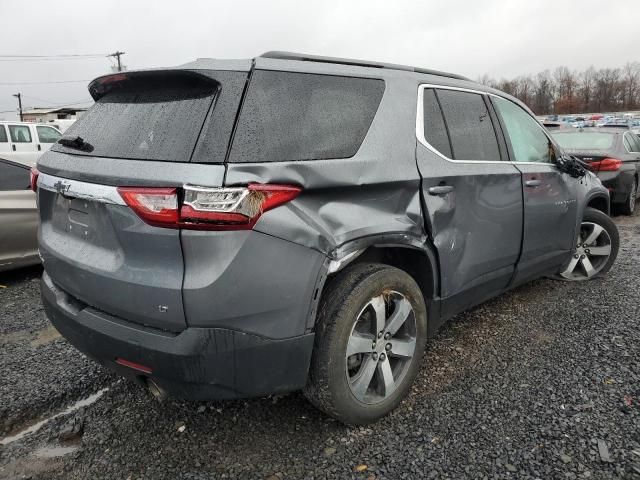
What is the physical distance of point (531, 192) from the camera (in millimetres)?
3387

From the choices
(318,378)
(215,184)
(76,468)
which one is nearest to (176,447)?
(76,468)

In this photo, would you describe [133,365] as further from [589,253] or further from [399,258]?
[589,253]

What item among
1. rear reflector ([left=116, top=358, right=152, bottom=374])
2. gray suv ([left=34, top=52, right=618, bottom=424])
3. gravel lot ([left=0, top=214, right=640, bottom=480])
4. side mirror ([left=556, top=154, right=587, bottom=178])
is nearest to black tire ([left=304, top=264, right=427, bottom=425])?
gray suv ([left=34, top=52, right=618, bottom=424])

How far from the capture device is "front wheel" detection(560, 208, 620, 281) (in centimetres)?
444

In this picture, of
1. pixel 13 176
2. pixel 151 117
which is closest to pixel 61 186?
pixel 151 117

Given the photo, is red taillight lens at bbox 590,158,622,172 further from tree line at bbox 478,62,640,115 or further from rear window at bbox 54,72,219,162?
tree line at bbox 478,62,640,115

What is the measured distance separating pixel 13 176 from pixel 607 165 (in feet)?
26.6

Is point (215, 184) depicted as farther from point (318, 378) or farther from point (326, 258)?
point (318, 378)

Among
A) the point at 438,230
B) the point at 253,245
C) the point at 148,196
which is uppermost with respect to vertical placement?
the point at 148,196

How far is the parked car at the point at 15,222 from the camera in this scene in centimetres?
469

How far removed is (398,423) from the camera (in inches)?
97.3

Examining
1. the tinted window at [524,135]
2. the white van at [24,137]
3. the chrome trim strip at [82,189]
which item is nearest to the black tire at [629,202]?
the tinted window at [524,135]

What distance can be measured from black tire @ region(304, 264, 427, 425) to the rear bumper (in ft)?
0.30

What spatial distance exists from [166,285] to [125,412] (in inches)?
47.4
